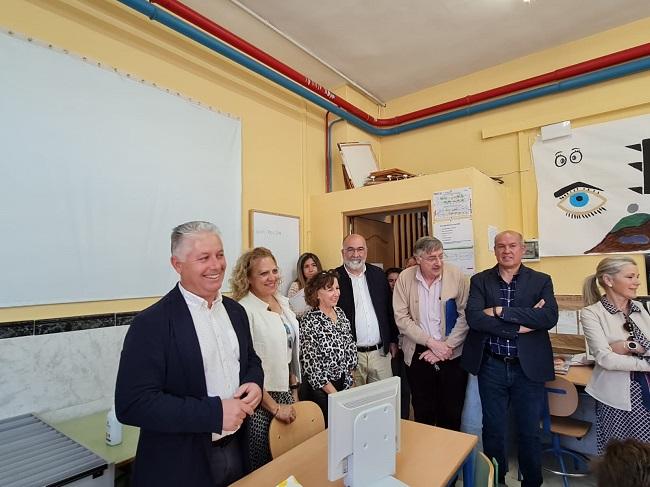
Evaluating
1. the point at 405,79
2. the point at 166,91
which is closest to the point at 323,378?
the point at 166,91

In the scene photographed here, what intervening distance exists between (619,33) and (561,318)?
8.04 feet

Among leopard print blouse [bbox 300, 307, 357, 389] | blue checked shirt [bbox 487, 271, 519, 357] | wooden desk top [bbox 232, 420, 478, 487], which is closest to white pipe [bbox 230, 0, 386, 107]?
leopard print blouse [bbox 300, 307, 357, 389]

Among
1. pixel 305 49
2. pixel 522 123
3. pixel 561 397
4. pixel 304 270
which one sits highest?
pixel 305 49

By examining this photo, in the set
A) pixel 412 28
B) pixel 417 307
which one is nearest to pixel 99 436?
pixel 417 307

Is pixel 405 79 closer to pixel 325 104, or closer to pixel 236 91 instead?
pixel 325 104

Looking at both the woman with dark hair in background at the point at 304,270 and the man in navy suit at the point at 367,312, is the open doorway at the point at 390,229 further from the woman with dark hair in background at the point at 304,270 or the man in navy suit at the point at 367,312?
the man in navy suit at the point at 367,312

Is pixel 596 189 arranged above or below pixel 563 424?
above

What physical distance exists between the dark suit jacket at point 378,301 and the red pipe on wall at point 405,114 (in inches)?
71.6

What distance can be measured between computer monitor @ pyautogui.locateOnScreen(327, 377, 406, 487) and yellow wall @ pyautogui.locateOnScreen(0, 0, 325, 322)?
1.73 m

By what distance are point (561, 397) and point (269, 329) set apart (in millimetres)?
2014

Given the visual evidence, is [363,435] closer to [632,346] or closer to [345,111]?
[632,346]

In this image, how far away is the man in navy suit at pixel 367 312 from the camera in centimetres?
252

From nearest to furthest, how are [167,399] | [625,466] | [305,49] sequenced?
[625,466] → [167,399] → [305,49]

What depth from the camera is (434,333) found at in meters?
2.51
